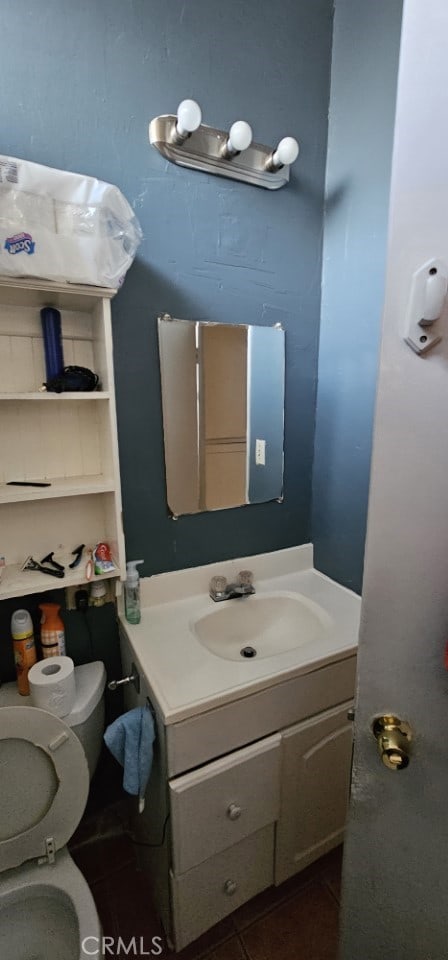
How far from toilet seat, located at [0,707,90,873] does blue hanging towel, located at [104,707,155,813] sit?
9 centimetres

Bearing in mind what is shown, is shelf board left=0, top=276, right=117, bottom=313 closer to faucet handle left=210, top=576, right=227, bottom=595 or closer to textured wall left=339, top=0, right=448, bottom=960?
textured wall left=339, top=0, right=448, bottom=960

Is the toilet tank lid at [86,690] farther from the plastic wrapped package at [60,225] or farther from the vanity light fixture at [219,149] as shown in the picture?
the vanity light fixture at [219,149]

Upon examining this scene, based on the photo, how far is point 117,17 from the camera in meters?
1.05

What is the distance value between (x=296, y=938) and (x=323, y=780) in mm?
447

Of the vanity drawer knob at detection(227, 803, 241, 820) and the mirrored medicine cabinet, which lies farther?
the mirrored medicine cabinet

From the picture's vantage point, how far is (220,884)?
3.55 ft

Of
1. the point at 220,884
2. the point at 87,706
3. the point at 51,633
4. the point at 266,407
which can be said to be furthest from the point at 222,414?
the point at 220,884

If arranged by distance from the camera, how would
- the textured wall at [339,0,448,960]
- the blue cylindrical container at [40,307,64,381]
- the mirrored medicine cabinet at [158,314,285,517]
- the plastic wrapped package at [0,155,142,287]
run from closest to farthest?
the textured wall at [339,0,448,960]
the plastic wrapped package at [0,155,142,287]
the blue cylindrical container at [40,307,64,381]
the mirrored medicine cabinet at [158,314,285,517]

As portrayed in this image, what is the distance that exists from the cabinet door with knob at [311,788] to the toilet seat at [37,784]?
1.83ft

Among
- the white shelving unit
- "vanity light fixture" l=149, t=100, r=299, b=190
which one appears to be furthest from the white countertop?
"vanity light fixture" l=149, t=100, r=299, b=190

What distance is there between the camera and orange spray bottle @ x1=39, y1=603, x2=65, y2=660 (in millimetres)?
1146

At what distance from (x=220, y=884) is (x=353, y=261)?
6.28 ft

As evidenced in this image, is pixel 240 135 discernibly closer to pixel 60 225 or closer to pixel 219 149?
pixel 219 149

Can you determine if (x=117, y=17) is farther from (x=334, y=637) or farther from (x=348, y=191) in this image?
(x=334, y=637)
